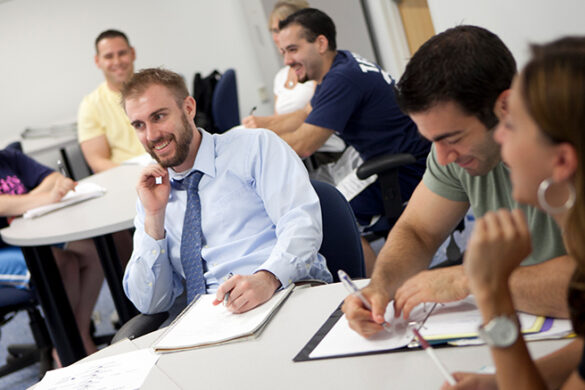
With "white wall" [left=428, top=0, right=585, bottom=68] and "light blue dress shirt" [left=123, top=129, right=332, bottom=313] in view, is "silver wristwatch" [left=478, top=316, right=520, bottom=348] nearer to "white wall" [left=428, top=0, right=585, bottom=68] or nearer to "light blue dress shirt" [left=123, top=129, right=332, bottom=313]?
"light blue dress shirt" [left=123, top=129, right=332, bottom=313]

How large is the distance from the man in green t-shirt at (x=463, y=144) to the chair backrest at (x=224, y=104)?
117 inches

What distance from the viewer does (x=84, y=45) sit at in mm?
5473

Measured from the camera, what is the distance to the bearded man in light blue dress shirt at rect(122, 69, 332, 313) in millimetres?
1764

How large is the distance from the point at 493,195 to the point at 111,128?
9.78 feet

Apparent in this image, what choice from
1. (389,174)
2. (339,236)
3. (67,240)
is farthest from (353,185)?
(67,240)

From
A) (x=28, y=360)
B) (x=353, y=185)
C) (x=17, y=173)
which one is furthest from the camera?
(x=28, y=360)

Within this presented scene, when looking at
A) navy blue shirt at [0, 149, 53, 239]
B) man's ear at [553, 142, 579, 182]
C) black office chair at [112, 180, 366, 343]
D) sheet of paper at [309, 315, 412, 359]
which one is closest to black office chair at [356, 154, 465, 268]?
black office chair at [112, 180, 366, 343]

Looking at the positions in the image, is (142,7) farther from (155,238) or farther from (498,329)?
(498,329)

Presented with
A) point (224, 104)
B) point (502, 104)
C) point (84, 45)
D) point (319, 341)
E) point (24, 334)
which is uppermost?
point (84, 45)

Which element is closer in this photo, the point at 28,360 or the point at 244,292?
the point at 244,292

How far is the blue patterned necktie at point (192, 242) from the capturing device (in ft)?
5.78

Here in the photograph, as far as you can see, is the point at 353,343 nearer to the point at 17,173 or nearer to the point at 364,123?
the point at 364,123

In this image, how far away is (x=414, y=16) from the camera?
3914mm

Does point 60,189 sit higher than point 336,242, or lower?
higher
